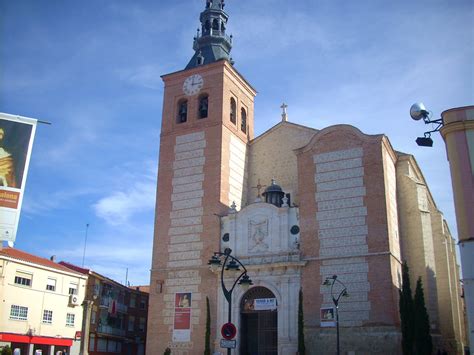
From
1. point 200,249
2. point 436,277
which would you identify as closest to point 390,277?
point 436,277

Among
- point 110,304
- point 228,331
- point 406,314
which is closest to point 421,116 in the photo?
point 228,331

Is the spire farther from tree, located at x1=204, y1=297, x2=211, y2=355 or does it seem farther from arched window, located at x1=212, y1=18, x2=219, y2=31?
tree, located at x1=204, y1=297, x2=211, y2=355

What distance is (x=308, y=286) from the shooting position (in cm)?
3067

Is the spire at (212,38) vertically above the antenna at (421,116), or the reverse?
the spire at (212,38)

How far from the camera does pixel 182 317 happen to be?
33344 millimetres

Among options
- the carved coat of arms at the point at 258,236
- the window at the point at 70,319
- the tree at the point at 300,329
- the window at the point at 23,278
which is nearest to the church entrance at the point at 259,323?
the tree at the point at 300,329

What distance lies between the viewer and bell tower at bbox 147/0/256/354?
1316 inches

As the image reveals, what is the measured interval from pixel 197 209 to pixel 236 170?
4.22m

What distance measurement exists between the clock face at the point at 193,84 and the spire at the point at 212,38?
1.50 meters

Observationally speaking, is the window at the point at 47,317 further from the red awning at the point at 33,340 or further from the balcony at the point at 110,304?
the balcony at the point at 110,304

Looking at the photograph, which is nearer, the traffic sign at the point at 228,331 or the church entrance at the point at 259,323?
the traffic sign at the point at 228,331

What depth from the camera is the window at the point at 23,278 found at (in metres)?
35.4

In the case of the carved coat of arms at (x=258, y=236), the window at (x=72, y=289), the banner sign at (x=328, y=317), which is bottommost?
the banner sign at (x=328, y=317)

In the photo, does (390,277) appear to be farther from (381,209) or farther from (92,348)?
(92,348)
